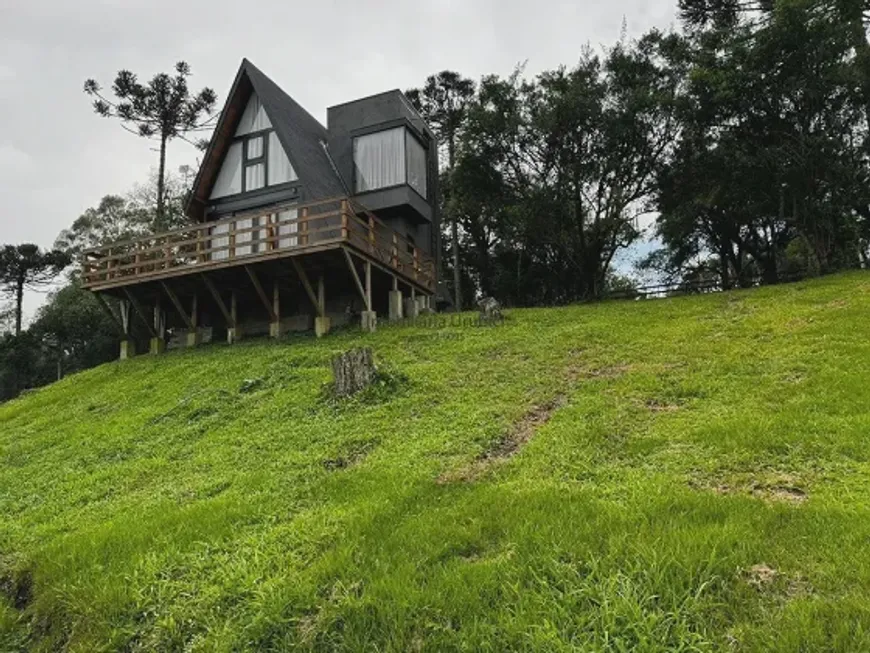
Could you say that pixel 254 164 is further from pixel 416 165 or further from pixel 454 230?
pixel 454 230

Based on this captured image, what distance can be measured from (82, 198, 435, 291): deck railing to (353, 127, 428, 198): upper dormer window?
58.6 inches

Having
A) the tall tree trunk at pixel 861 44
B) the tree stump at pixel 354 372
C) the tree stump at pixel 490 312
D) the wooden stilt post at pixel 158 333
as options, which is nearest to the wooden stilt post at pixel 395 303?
the tree stump at pixel 490 312

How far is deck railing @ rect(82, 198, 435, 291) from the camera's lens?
16.5 m

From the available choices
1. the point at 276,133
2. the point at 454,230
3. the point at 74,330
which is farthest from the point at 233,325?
the point at 74,330

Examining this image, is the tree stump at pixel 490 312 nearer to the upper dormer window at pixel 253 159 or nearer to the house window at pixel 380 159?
the house window at pixel 380 159

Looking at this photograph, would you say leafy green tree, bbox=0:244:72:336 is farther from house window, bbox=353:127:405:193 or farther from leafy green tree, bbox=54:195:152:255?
house window, bbox=353:127:405:193

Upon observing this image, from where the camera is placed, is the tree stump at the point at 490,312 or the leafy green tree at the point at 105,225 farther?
the leafy green tree at the point at 105,225

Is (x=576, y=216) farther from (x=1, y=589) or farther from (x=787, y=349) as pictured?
(x=1, y=589)

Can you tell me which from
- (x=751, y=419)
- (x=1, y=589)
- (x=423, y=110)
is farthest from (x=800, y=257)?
(x=1, y=589)

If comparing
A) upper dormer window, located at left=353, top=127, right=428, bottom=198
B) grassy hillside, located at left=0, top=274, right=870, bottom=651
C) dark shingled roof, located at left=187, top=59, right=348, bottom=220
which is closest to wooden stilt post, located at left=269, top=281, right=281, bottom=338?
dark shingled roof, located at left=187, top=59, right=348, bottom=220

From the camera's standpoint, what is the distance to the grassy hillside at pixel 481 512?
13.2 feet

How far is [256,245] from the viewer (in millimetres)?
18141

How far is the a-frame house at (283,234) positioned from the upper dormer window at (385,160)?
0.04m

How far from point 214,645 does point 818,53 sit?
80.2 feet
